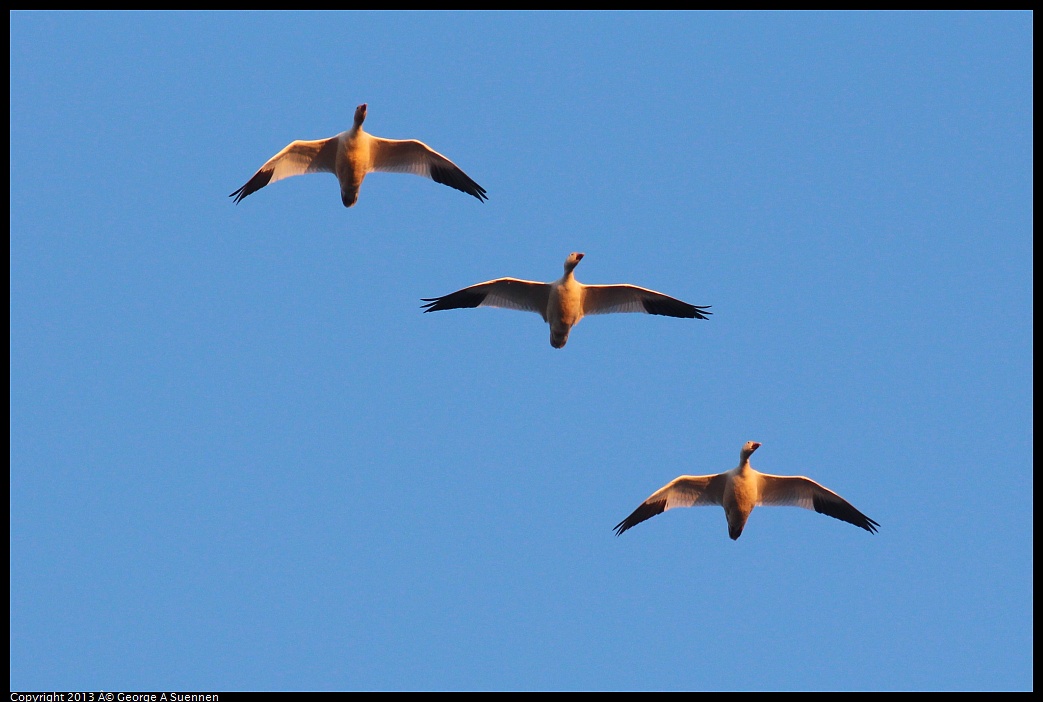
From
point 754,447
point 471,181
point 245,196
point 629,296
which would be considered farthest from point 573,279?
point 245,196

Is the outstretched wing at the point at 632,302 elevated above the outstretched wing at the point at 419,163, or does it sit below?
below

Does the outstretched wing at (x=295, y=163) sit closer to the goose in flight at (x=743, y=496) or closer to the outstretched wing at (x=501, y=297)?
the outstretched wing at (x=501, y=297)

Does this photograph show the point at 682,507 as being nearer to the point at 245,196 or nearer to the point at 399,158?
the point at 399,158

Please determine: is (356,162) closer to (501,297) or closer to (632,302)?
(501,297)

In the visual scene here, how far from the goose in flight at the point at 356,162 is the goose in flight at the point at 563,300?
212 cm

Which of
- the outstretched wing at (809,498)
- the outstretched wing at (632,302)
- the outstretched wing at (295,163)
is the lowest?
the outstretched wing at (809,498)

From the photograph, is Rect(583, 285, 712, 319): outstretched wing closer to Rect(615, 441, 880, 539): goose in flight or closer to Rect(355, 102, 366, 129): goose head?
Rect(615, 441, 880, 539): goose in flight

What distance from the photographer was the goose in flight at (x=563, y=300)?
2177cm

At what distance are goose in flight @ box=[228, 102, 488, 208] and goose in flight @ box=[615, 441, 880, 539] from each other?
7.38m

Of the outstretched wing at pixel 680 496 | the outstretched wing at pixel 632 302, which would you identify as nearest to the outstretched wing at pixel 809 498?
the outstretched wing at pixel 680 496

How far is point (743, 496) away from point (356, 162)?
10130 mm

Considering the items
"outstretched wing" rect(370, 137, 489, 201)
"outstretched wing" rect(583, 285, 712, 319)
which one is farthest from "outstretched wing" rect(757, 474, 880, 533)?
"outstretched wing" rect(370, 137, 489, 201)

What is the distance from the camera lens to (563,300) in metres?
21.7

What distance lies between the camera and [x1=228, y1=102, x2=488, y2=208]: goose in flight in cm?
2156
